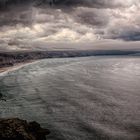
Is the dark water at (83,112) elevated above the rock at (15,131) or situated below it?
below

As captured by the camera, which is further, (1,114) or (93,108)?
(93,108)

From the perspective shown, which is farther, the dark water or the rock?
the dark water

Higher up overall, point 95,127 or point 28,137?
point 28,137

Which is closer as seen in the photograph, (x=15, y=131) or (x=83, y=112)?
(x=15, y=131)

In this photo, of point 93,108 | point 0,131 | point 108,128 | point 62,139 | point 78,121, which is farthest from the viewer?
point 93,108

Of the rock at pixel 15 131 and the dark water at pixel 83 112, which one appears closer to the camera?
the rock at pixel 15 131

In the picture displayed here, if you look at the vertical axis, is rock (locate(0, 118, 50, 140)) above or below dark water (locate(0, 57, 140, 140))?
above

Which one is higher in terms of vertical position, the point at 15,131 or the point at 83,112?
the point at 15,131

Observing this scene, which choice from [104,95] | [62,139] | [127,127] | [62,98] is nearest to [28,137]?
[62,139]

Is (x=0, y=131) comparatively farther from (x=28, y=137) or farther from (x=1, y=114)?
(x=1, y=114)

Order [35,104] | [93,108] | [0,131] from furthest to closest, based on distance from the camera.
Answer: [35,104] < [93,108] < [0,131]
